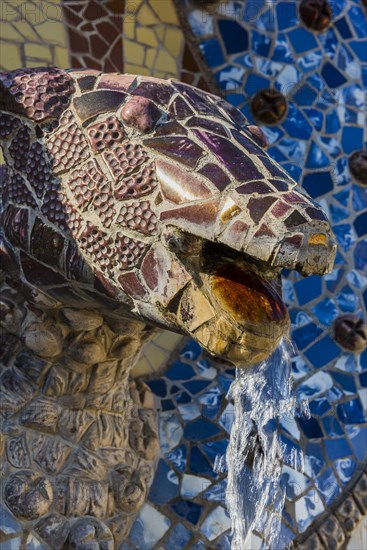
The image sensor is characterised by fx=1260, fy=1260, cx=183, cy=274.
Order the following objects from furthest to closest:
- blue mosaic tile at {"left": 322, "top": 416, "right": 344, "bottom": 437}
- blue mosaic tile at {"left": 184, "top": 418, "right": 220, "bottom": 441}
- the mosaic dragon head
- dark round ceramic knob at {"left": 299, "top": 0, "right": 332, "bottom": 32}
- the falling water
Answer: dark round ceramic knob at {"left": 299, "top": 0, "right": 332, "bottom": 32} < blue mosaic tile at {"left": 322, "top": 416, "right": 344, "bottom": 437} < blue mosaic tile at {"left": 184, "top": 418, "right": 220, "bottom": 441} < the falling water < the mosaic dragon head

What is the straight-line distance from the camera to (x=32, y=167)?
2.16m

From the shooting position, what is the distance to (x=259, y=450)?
2.40m

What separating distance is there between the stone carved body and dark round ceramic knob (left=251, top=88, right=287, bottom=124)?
0.71 meters

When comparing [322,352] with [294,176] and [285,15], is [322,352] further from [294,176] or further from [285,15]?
[285,15]

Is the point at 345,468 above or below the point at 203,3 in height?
below

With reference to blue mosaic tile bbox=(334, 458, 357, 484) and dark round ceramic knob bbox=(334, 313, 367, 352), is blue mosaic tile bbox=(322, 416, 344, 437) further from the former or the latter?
dark round ceramic knob bbox=(334, 313, 367, 352)

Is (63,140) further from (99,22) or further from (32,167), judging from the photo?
(99,22)

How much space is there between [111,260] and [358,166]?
1045 mm

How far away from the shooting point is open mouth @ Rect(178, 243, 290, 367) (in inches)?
76.7

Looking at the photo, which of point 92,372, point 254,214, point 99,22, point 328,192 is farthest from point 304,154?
point 254,214

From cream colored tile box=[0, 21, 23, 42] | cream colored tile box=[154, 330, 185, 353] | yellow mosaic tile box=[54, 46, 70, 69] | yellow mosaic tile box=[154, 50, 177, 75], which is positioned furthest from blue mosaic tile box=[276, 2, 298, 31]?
cream colored tile box=[154, 330, 185, 353]

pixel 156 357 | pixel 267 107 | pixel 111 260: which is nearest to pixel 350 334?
pixel 156 357

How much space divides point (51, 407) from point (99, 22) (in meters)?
0.89

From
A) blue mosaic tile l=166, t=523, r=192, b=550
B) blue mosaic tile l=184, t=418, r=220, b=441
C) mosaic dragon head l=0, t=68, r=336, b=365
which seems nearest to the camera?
mosaic dragon head l=0, t=68, r=336, b=365
